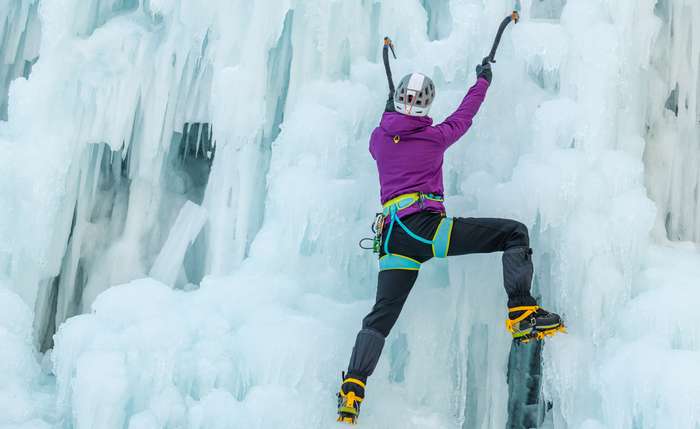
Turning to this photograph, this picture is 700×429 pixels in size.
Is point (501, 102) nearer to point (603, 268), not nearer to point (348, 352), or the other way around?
point (603, 268)

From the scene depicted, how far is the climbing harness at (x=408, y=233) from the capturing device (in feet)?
14.1

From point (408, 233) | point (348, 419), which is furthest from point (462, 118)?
point (348, 419)

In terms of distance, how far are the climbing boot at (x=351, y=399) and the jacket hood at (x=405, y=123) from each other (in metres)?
1.51

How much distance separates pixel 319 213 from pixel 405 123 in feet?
3.55

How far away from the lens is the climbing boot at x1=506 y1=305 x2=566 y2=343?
12.9 ft

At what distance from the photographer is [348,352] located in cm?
485

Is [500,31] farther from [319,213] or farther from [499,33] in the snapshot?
[319,213]

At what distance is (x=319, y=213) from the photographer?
5.25 meters

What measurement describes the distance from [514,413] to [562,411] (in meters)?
0.84

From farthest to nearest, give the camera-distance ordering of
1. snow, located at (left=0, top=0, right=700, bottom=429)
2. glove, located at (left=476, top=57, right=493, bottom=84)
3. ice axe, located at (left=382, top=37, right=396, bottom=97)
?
ice axe, located at (left=382, top=37, right=396, bottom=97)
glove, located at (left=476, top=57, right=493, bottom=84)
snow, located at (left=0, top=0, right=700, bottom=429)

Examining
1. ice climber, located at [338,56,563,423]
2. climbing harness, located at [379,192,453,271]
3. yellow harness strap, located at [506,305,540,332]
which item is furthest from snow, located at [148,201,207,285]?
yellow harness strap, located at [506,305,540,332]

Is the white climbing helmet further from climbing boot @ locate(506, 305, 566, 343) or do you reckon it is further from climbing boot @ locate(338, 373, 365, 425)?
climbing boot @ locate(338, 373, 365, 425)

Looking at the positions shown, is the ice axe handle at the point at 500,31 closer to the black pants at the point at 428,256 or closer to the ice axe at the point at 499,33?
the ice axe at the point at 499,33

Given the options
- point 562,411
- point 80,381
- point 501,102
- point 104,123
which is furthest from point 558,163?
point 104,123
